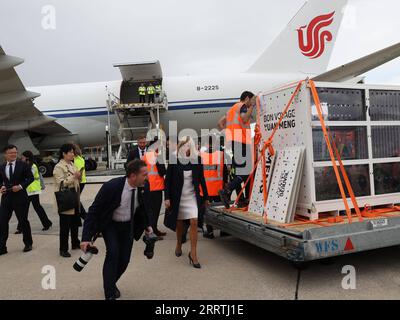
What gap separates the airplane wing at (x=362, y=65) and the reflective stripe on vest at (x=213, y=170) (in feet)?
20.6

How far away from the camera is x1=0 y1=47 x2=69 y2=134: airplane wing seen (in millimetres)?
12952

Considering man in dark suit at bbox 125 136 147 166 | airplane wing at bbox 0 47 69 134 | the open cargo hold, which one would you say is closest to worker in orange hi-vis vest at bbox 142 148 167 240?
man in dark suit at bbox 125 136 147 166

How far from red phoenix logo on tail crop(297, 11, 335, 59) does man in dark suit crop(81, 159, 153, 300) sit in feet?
43.5

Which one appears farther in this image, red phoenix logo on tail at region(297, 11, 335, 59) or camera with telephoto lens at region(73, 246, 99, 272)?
red phoenix logo on tail at region(297, 11, 335, 59)

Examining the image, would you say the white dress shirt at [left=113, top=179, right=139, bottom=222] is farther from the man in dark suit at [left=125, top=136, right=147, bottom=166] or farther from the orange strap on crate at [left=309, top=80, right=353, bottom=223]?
the man in dark suit at [left=125, top=136, right=147, bottom=166]

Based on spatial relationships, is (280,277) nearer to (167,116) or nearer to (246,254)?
(246,254)

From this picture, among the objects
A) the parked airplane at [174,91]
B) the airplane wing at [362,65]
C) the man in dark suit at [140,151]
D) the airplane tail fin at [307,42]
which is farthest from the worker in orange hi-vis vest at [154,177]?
the airplane tail fin at [307,42]

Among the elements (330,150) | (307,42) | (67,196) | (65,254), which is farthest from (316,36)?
(65,254)

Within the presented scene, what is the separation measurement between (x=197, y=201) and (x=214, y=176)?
173 cm

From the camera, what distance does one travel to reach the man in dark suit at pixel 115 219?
11.4ft

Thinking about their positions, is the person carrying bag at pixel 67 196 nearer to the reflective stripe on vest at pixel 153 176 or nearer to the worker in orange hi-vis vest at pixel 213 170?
the reflective stripe on vest at pixel 153 176

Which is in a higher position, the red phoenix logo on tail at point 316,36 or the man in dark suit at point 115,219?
the red phoenix logo on tail at point 316,36

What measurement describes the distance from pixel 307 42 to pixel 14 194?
13.1m
